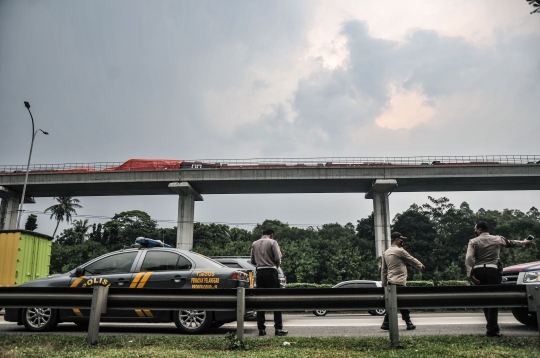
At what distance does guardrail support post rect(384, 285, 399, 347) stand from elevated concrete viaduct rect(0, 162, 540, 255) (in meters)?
36.8

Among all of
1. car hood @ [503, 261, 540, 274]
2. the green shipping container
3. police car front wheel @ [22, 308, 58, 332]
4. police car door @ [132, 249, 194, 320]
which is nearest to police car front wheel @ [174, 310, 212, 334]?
police car door @ [132, 249, 194, 320]

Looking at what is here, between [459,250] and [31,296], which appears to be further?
[459,250]

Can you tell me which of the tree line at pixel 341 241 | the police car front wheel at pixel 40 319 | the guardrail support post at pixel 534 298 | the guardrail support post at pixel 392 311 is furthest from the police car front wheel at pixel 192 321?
the tree line at pixel 341 241

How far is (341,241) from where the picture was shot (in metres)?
53.2

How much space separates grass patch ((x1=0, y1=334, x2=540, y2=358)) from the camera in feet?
17.0

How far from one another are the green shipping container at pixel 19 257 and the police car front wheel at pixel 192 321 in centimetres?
787

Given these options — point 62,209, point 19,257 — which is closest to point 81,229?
point 62,209

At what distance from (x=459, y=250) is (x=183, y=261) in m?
53.0

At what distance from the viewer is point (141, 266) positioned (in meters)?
8.47

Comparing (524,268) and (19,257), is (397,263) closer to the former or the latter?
(524,268)

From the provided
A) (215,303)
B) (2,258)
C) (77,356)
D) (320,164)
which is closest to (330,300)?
(215,303)

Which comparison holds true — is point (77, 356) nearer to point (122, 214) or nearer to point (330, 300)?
point (330, 300)

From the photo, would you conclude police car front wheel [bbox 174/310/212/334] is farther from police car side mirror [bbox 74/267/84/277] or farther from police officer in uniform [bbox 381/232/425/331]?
police officer in uniform [bbox 381/232/425/331]

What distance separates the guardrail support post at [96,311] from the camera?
226 inches
